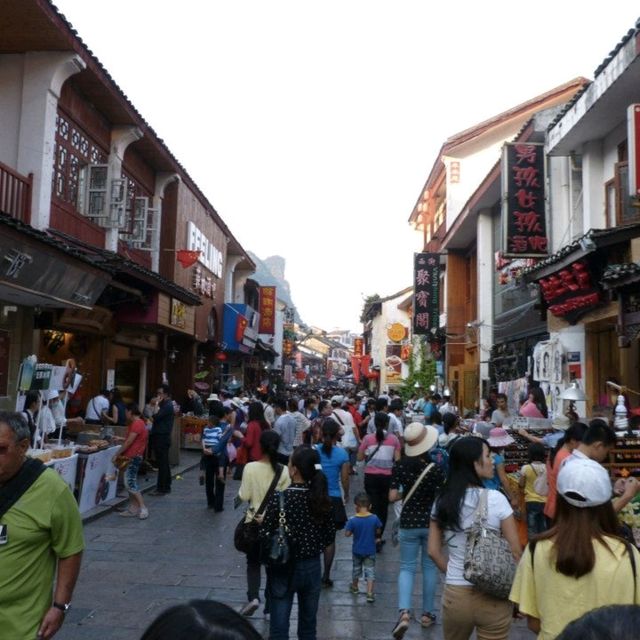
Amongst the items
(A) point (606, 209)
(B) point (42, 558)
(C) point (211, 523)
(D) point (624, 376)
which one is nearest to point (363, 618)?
(B) point (42, 558)

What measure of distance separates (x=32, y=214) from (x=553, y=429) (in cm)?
940

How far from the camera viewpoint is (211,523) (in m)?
10.3

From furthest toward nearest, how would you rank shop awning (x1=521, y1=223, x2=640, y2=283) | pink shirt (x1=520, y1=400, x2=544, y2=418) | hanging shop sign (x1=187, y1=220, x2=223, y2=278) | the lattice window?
Answer: 1. hanging shop sign (x1=187, y1=220, x2=223, y2=278)
2. the lattice window
3. pink shirt (x1=520, y1=400, x2=544, y2=418)
4. shop awning (x1=521, y1=223, x2=640, y2=283)

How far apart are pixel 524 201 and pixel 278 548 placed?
40.4ft

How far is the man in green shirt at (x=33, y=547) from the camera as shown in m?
3.29

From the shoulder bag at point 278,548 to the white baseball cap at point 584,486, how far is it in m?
2.22

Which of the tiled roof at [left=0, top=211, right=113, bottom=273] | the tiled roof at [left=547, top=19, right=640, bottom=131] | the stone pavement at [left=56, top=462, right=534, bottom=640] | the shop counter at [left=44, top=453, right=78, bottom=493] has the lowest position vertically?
the stone pavement at [left=56, top=462, right=534, bottom=640]

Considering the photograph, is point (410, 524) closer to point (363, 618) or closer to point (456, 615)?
point (363, 618)

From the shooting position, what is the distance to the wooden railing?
1126cm

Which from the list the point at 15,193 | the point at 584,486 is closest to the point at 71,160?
the point at 15,193

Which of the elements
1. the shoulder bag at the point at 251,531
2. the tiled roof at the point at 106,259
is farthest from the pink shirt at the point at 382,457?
the tiled roof at the point at 106,259

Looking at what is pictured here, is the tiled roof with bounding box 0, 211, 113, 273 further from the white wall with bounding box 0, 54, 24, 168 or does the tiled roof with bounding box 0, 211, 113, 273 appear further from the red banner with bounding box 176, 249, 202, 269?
the red banner with bounding box 176, 249, 202, 269

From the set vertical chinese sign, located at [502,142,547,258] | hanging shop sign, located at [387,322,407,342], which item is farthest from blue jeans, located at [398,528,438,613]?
hanging shop sign, located at [387,322,407,342]

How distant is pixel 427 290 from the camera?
29.5 metres
